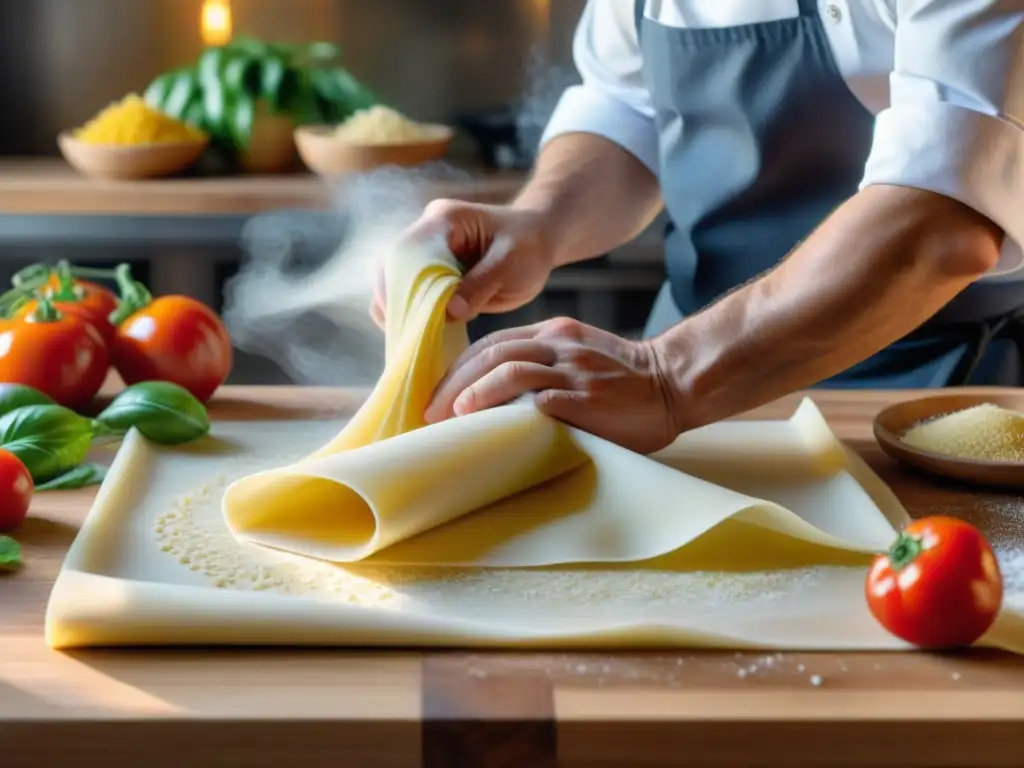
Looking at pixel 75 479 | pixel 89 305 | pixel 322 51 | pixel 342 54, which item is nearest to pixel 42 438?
pixel 75 479

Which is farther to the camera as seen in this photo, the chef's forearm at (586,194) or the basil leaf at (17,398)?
the chef's forearm at (586,194)

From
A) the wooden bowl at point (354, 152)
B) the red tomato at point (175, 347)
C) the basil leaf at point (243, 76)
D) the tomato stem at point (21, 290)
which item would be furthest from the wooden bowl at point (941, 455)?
the basil leaf at point (243, 76)

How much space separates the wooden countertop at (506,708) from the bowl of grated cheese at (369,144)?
185 centimetres

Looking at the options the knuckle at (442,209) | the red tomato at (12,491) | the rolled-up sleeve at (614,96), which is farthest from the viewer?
the rolled-up sleeve at (614,96)

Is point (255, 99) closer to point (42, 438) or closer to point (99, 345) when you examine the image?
point (99, 345)

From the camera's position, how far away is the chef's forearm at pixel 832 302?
3.44 feet

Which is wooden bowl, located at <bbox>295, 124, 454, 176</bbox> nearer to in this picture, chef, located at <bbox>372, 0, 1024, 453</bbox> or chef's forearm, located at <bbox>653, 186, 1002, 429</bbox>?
chef, located at <bbox>372, 0, 1024, 453</bbox>

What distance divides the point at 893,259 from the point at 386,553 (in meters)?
0.47

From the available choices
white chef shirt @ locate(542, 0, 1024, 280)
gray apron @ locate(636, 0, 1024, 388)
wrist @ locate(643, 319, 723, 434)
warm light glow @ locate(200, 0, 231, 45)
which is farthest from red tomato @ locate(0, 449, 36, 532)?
warm light glow @ locate(200, 0, 231, 45)

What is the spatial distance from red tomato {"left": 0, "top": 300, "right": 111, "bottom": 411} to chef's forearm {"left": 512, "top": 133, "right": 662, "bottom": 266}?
470 millimetres

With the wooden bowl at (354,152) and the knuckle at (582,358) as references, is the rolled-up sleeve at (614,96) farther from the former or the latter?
the wooden bowl at (354,152)

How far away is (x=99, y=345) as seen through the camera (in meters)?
1.29

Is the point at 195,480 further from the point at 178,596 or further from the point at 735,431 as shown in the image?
the point at 735,431

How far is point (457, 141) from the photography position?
10.0 ft
